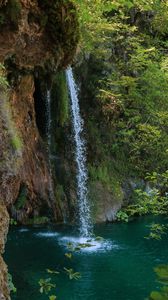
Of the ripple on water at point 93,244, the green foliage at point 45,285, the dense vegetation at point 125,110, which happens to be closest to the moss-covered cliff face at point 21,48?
the green foliage at point 45,285

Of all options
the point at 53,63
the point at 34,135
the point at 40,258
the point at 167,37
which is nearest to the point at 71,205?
the point at 34,135

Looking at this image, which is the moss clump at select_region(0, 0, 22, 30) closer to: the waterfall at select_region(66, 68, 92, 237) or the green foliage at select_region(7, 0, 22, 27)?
the green foliage at select_region(7, 0, 22, 27)

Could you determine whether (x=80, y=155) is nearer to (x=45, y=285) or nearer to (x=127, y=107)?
(x=127, y=107)

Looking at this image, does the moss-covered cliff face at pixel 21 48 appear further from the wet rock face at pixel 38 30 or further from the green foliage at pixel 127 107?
the green foliage at pixel 127 107

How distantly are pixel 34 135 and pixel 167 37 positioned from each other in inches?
453

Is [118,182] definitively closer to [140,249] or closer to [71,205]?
[71,205]

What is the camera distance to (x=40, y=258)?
37.4 ft

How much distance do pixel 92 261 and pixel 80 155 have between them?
5.93 meters

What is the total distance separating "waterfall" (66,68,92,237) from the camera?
15750mm

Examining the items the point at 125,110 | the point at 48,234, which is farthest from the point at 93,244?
the point at 125,110

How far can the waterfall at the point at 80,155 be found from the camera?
15.8m

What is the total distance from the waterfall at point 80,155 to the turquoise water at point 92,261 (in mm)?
833

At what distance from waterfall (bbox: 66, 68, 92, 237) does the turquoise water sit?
83cm

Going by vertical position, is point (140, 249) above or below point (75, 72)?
below
